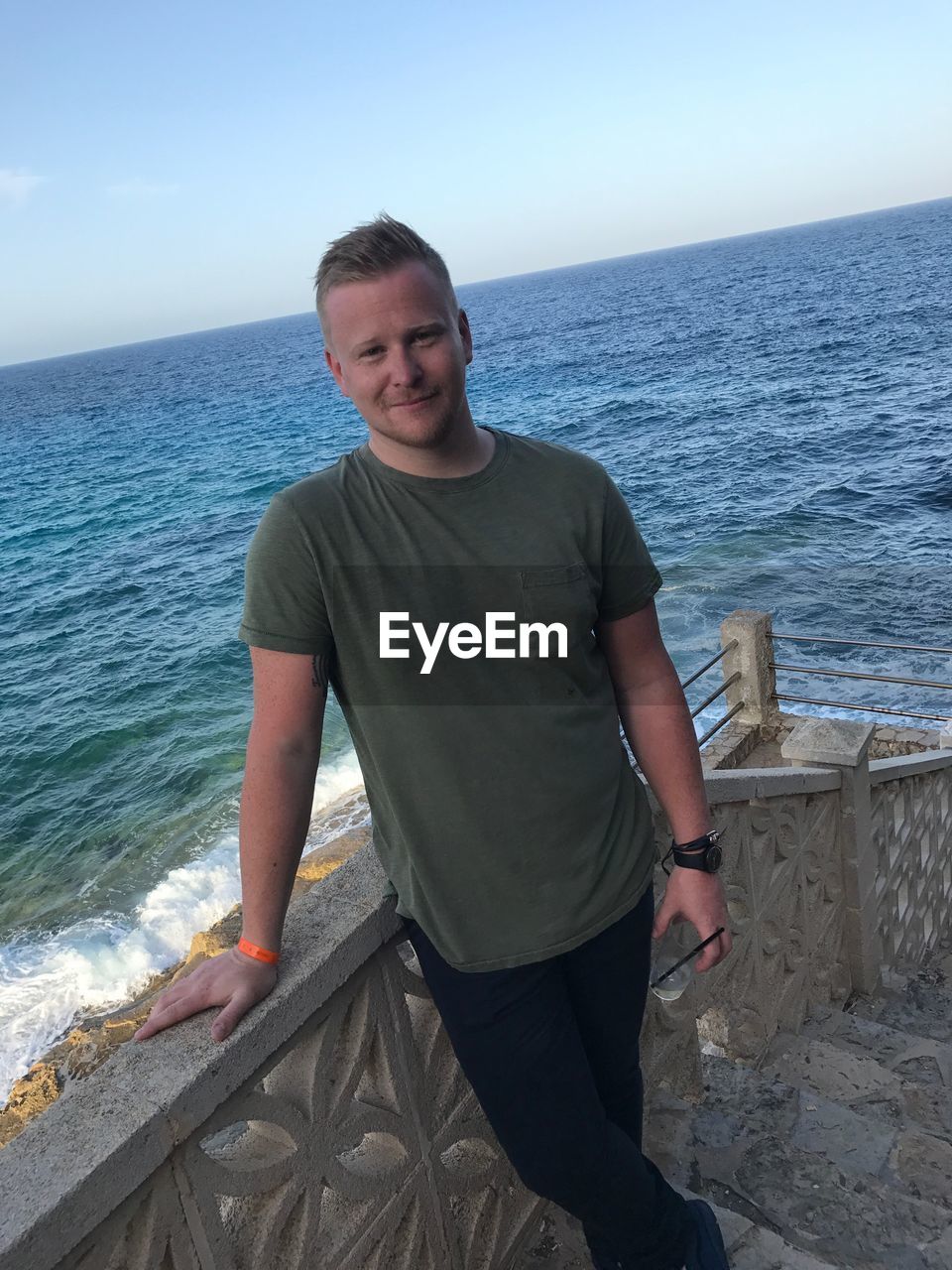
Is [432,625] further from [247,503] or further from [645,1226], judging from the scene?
[247,503]

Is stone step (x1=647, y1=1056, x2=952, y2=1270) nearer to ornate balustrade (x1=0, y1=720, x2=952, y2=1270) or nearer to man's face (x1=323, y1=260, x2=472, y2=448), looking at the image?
ornate balustrade (x1=0, y1=720, x2=952, y2=1270)

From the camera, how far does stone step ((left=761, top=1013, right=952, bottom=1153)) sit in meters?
3.61

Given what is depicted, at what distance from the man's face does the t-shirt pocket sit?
0.36 meters

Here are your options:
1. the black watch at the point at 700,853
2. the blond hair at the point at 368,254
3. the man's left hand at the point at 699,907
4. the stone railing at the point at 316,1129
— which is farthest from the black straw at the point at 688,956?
the blond hair at the point at 368,254

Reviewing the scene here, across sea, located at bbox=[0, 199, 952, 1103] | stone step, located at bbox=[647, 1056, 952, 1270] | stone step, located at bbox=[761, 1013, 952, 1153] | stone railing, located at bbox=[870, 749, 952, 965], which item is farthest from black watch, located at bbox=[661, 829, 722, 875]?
sea, located at bbox=[0, 199, 952, 1103]

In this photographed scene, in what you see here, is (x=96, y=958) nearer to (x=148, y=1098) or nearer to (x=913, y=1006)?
(x=913, y=1006)

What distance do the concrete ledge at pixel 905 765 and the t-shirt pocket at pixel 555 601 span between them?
3.31 meters

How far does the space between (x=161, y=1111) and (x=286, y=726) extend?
2.31ft

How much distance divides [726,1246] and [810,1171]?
1.98 ft

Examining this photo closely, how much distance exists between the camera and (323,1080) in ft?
6.41

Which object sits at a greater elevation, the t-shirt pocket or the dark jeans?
the t-shirt pocket

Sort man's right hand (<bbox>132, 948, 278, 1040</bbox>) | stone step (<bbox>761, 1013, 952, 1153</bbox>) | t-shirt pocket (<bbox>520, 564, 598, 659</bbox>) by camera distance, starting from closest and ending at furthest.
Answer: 1. man's right hand (<bbox>132, 948, 278, 1040</bbox>)
2. t-shirt pocket (<bbox>520, 564, 598, 659</bbox>)
3. stone step (<bbox>761, 1013, 952, 1153</bbox>)

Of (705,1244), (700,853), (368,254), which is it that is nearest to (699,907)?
(700,853)

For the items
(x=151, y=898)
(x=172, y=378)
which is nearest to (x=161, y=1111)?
(x=151, y=898)
